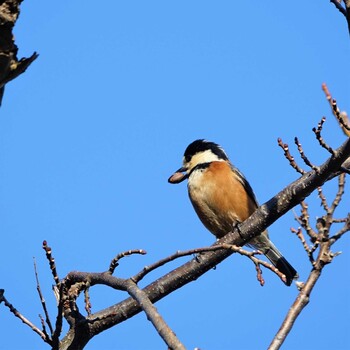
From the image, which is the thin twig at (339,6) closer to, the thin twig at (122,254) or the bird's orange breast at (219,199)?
the thin twig at (122,254)

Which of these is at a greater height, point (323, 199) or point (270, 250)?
point (270, 250)

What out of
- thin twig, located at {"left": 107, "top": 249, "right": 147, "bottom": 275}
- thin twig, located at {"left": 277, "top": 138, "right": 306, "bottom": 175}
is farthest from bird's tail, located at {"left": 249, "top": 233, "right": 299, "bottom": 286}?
thin twig, located at {"left": 107, "top": 249, "right": 147, "bottom": 275}

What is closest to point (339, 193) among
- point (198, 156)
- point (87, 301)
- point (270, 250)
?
point (87, 301)

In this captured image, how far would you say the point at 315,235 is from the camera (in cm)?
370

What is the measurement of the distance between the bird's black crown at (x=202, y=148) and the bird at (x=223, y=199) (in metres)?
0.26

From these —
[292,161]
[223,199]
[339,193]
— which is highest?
[223,199]

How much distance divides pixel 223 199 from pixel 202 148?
1113mm

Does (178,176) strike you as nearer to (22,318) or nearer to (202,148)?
(202,148)

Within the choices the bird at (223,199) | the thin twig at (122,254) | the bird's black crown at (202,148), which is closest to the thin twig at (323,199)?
the thin twig at (122,254)

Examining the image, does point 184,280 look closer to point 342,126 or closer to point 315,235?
point 315,235

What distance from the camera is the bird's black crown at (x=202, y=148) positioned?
832 cm

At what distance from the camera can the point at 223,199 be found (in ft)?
24.6

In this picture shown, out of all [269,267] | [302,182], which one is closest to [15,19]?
[269,267]

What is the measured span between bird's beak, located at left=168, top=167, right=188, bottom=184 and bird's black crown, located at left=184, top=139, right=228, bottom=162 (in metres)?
0.19
